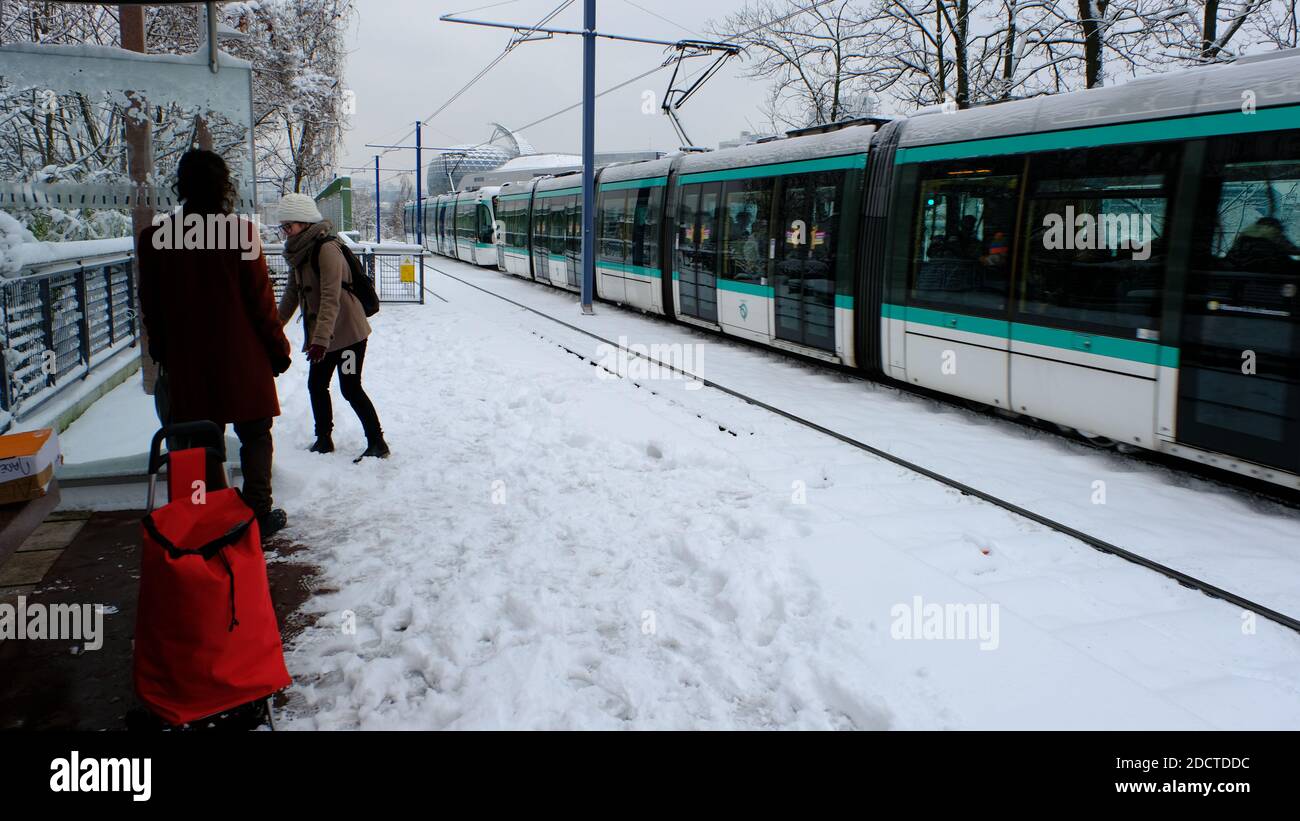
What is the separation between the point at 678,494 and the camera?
5.96 meters

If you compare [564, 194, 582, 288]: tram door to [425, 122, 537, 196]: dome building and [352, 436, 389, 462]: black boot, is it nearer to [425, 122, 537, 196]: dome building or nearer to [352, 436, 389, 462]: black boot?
[352, 436, 389, 462]: black boot

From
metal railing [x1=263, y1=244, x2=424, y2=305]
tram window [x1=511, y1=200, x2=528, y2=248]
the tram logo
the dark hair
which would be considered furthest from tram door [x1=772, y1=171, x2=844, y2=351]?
tram window [x1=511, y1=200, x2=528, y2=248]

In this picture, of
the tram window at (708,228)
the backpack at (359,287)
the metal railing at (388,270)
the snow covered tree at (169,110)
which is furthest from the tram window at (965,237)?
the metal railing at (388,270)

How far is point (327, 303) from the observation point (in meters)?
6.12

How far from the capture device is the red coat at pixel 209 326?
394 centimetres

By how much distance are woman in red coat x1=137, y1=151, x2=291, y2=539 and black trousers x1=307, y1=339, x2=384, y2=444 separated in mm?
2114

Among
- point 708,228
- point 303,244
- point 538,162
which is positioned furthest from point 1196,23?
point 538,162

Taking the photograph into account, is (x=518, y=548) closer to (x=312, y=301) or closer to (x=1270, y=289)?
(x=312, y=301)

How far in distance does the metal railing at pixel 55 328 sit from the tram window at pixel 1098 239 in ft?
23.8

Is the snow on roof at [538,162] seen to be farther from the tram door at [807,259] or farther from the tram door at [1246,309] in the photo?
the tram door at [1246,309]

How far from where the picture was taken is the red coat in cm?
394

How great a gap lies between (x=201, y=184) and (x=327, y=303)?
2.24 m

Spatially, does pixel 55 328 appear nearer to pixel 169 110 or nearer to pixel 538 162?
pixel 169 110
